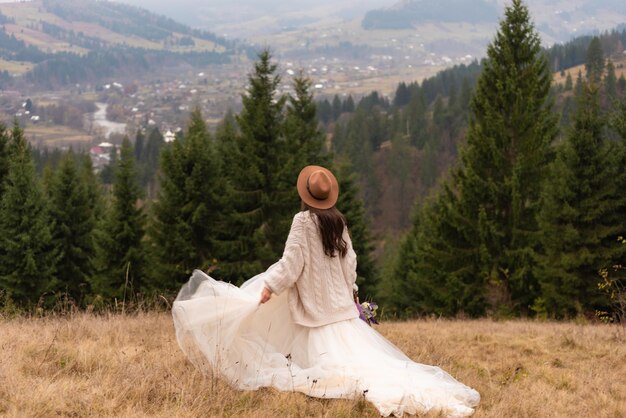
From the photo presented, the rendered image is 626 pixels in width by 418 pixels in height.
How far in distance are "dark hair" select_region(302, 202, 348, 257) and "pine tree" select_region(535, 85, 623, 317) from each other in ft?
51.5

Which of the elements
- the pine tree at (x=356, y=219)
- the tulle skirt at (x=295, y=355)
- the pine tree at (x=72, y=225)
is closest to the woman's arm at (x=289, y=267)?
the tulle skirt at (x=295, y=355)

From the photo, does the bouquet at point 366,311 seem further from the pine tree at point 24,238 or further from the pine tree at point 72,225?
the pine tree at point 72,225

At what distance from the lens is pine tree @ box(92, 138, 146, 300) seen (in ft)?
83.6

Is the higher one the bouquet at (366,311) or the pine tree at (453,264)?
the bouquet at (366,311)

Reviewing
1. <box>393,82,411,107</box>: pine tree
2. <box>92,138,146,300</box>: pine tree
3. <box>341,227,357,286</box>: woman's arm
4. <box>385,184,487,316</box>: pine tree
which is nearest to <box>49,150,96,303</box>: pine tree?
<box>92,138,146,300</box>: pine tree

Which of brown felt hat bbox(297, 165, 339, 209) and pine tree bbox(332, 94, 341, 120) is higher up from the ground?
brown felt hat bbox(297, 165, 339, 209)

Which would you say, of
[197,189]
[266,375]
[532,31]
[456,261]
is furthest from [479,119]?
[266,375]

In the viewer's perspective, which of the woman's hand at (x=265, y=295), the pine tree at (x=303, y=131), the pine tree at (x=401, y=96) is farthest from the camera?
the pine tree at (x=401, y=96)

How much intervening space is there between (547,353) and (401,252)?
3079 centimetres

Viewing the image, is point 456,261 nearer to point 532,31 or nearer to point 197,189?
point 532,31

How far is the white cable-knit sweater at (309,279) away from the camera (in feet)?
18.3

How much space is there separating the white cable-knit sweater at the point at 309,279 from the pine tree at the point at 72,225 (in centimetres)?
2654

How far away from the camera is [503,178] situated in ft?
68.6

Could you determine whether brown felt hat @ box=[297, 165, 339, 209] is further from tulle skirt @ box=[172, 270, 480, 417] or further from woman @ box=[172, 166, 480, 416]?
tulle skirt @ box=[172, 270, 480, 417]
